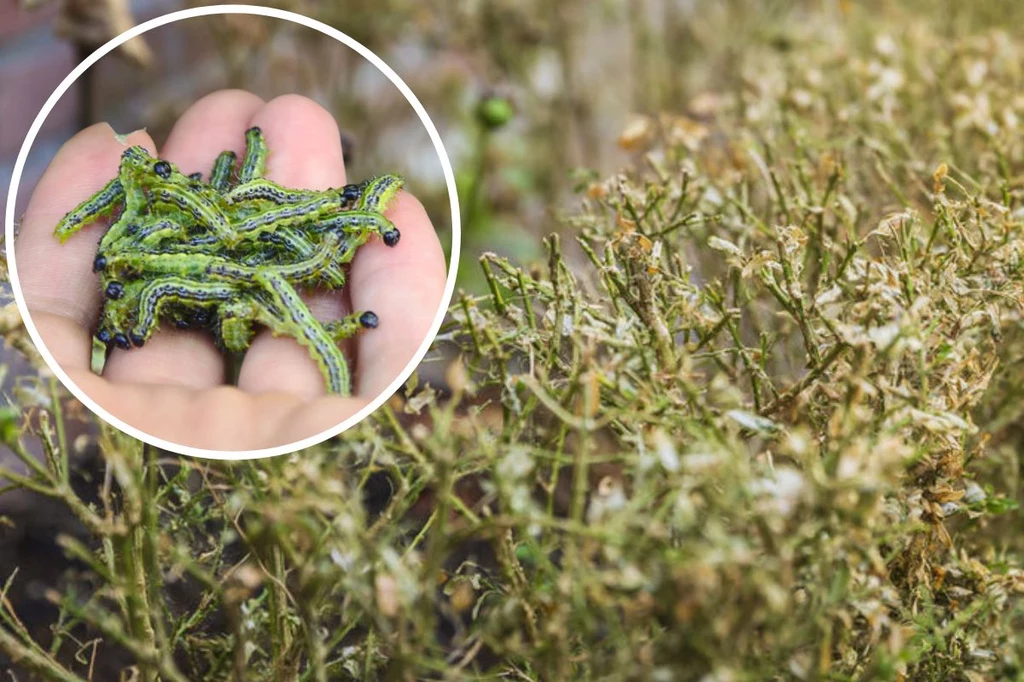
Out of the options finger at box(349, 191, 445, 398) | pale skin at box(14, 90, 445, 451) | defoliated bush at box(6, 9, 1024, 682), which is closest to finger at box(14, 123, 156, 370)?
pale skin at box(14, 90, 445, 451)

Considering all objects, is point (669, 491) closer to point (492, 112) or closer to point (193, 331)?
point (193, 331)

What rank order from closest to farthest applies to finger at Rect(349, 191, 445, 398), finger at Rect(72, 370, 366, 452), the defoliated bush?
1. the defoliated bush
2. finger at Rect(72, 370, 366, 452)
3. finger at Rect(349, 191, 445, 398)

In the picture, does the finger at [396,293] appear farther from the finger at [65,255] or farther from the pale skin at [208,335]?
the finger at [65,255]

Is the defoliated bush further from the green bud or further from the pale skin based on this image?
the green bud

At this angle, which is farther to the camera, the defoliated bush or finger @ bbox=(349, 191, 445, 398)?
finger @ bbox=(349, 191, 445, 398)

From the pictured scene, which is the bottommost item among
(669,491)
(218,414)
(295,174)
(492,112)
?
(669,491)

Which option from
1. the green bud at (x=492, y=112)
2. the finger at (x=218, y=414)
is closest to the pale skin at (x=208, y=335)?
the finger at (x=218, y=414)

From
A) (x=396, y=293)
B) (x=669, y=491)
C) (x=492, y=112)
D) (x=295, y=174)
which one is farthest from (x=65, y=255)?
(x=492, y=112)
